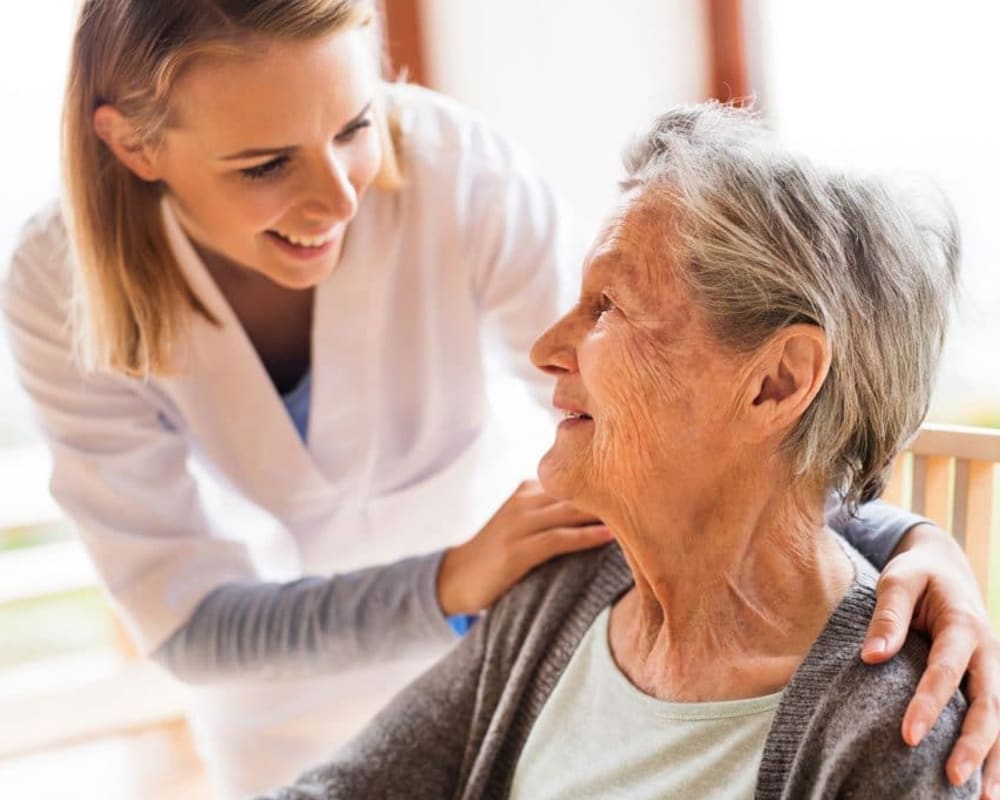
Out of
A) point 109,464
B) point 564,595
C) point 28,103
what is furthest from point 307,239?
point 28,103

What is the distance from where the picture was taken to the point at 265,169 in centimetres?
149

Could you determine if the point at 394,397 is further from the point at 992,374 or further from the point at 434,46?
the point at 434,46

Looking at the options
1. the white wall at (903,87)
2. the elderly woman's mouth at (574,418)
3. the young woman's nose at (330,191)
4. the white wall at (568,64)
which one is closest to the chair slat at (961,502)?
the elderly woman's mouth at (574,418)

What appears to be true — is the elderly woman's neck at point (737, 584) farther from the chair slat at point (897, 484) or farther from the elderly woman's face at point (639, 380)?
the chair slat at point (897, 484)

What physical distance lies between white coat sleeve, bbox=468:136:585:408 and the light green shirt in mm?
476

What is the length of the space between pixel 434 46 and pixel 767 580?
1972mm

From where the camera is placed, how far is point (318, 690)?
1.95 meters

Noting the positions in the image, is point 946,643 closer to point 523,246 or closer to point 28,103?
point 523,246

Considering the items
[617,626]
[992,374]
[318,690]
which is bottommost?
[318,690]

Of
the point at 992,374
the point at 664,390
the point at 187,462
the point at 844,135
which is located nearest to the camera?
the point at 664,390

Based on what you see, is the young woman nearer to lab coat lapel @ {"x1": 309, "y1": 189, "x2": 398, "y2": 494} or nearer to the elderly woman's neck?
lab coat lapel @ {"x1": 309, "y1": 189, "x2": 398, "y2": 494}

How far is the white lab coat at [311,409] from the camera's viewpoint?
1.72 meters

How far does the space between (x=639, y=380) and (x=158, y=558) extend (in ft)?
2.70

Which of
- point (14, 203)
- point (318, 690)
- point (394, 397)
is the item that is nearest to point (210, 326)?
point (394, 397)
